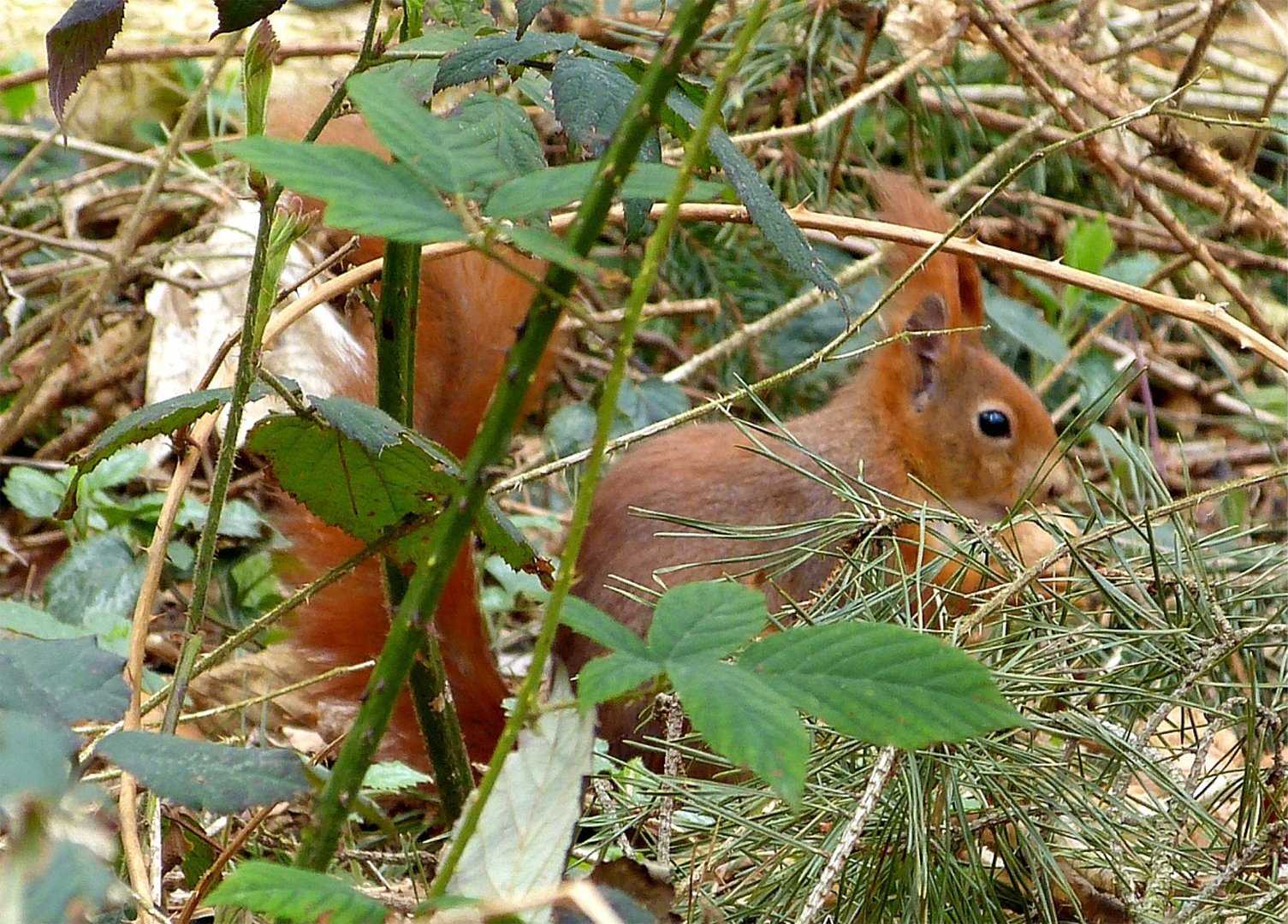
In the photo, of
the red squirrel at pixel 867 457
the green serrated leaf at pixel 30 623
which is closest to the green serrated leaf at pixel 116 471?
the green serrated leaf at pixel 30 623

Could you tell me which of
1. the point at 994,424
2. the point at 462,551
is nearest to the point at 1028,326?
the point at 994,424

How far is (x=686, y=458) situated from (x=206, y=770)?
5.69ft

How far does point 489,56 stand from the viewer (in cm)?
85

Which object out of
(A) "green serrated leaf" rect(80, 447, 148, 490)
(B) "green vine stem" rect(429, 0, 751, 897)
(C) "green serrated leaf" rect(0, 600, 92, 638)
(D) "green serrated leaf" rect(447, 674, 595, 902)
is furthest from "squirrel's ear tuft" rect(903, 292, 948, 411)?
(B) "green vine stem" rect(429, 0, 751, 897)

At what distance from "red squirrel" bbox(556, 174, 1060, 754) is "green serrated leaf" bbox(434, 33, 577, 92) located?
1.12 meters

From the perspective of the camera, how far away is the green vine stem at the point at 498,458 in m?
0.61

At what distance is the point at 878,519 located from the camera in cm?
124

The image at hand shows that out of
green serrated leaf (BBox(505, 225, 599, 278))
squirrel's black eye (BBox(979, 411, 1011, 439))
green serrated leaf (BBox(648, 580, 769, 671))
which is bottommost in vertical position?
squirrel's black eye (BBox(979, 411, 1011, 439))

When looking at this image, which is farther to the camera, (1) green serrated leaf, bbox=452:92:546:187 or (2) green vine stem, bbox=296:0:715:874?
(1) green serrated leaf, bbox=452:92:546:187

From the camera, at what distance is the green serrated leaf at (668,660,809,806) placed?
1.93ft

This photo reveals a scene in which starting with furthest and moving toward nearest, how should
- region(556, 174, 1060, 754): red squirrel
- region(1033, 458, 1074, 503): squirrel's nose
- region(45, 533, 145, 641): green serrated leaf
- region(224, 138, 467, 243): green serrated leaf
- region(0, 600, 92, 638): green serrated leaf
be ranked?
region(1033, 458, 1074, 503): squirrel's nose
region(556, 174, 1060, 754): red squirrel
region(45, 533, 145, 641): green serrated leaf
region(0, 600, 92, 638): green serrated leaf
region(224, 138, 467, 243): green serrated leaf

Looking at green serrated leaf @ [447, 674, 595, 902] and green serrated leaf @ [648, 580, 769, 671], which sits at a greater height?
green serrated leaf @ [648, 580, 769, 671]

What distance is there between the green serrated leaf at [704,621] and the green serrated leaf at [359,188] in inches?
7.9

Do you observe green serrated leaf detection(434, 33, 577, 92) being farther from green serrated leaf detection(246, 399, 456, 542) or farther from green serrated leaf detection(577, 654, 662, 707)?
green serrated leaf detection(577, 654, 662, 707)
